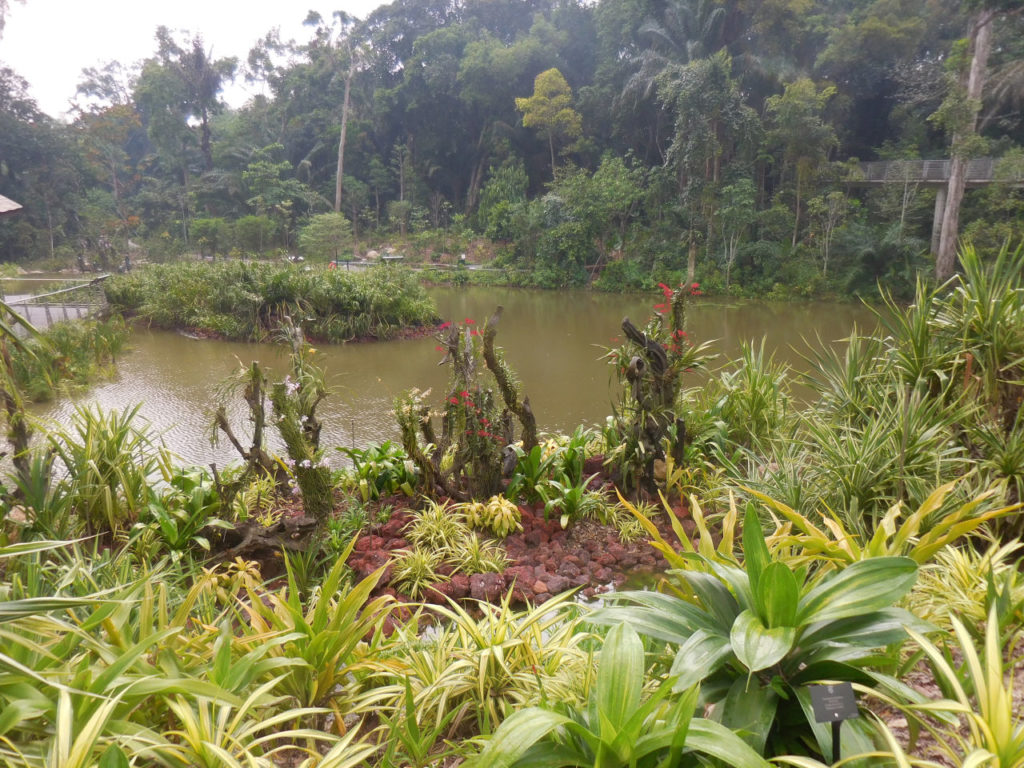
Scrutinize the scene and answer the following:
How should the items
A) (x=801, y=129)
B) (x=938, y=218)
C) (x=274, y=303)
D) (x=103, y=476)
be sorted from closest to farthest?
1. (x=103, y=476)
2. (x=274, y=303)
3. (x=938, y=218)
4. (x=801, y=129)

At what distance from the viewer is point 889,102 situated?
→ 54.9 ft

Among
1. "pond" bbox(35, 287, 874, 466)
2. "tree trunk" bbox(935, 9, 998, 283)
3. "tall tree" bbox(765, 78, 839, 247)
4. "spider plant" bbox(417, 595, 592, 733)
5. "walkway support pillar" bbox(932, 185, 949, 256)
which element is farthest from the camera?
"tall tree" bbox(765, 78, 839, 247)

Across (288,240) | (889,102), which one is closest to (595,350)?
(889,102)

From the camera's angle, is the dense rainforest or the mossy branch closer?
the mossy branch

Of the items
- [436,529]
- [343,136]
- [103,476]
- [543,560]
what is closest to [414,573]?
[436,529]

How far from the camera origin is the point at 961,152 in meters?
11.9

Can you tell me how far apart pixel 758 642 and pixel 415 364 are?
24.2 ft

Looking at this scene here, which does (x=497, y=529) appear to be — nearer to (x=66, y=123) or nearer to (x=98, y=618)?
(x=98, y=618)

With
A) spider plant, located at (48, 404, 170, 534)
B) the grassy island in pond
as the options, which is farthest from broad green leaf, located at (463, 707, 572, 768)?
the grassy island in pond

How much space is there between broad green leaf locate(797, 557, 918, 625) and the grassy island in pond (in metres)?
8.93

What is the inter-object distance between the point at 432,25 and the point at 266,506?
2691 centimetres

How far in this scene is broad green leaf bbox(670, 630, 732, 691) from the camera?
3.98 ft

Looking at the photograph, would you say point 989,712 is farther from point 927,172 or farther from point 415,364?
point 927,172

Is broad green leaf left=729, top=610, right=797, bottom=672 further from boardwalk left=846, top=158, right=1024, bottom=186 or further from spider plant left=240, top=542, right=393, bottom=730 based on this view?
boardwalk left=846, top=158, right=1024, bottom=186
